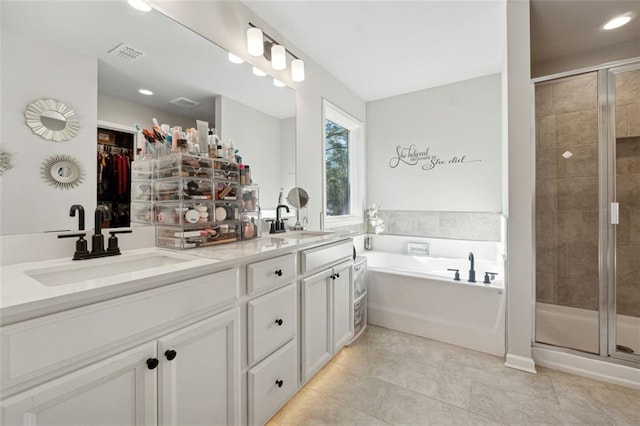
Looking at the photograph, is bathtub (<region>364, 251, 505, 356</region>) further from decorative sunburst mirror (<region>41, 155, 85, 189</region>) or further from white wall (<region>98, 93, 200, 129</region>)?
decorative sunburst mirror (<region>41, 155, 85, 189</region>)

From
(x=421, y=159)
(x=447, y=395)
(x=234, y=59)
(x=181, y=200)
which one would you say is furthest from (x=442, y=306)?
(x=234, y=59)

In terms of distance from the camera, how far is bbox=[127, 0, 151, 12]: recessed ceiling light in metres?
1.32

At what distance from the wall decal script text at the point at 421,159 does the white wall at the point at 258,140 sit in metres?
1.86

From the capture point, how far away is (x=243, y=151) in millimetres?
1927

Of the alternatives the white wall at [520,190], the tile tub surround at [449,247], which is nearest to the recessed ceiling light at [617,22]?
the white wall at [520,190]

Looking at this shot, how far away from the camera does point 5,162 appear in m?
0.98

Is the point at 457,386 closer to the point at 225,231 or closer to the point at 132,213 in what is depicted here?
the point at 225,231

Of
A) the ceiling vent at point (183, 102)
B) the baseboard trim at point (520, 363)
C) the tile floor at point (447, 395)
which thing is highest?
the ceiling vent at point (183, 102)

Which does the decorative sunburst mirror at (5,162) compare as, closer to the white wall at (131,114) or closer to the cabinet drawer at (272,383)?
the white wall at (131,114)

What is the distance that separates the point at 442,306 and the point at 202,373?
199cm

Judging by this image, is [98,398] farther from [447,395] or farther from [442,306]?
[442,306]

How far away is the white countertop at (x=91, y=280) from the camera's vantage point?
0.64 metres

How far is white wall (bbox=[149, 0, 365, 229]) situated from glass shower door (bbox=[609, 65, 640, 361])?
2.23m

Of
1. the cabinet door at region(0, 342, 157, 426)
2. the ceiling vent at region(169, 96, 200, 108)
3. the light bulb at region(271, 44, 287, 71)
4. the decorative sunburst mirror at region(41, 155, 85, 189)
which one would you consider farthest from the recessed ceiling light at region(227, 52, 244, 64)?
the cabinet door at region(0, 342, 157, 426)
